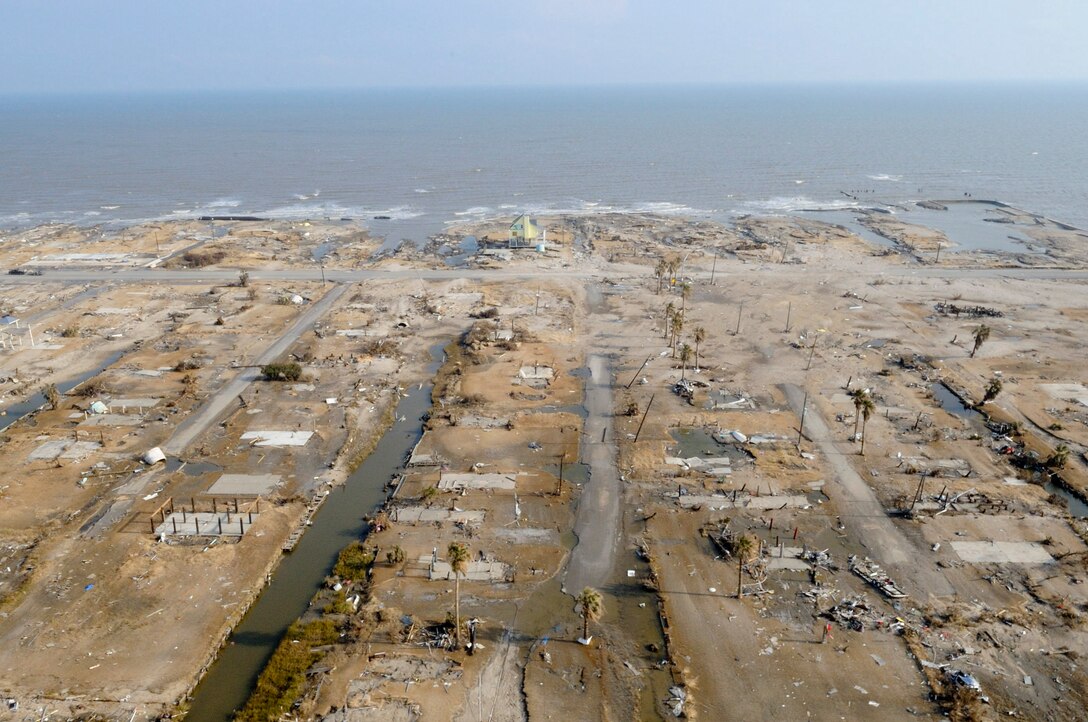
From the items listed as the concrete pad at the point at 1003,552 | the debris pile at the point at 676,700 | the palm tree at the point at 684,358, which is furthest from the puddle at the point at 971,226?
the debris pile at the point at 676,700

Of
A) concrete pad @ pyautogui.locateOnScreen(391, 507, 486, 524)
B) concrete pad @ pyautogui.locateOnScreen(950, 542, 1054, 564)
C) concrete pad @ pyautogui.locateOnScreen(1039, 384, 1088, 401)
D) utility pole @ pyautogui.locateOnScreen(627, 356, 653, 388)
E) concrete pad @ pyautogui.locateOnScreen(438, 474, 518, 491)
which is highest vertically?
concrete pad @ pyautogui.locateOnScreen(1039, 384, 1088, 401)

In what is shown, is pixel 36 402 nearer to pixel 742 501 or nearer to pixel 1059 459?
pixel 742 501

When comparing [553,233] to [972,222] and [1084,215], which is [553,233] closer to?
[972,222]

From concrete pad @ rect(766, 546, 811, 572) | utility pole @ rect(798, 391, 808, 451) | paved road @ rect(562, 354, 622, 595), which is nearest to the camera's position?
paved road @ rect(562, 354, 622, 595)

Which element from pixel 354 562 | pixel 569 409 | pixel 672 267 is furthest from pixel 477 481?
pixel 672 267

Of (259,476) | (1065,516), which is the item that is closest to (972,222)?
(1065,516)

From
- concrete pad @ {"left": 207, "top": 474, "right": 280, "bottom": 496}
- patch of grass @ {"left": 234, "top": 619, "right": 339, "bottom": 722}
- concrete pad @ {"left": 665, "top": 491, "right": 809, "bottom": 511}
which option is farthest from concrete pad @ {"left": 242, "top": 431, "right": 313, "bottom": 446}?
concrete pad @ {"left": 665, "top": 491, "right": 809, "bottom": 511}

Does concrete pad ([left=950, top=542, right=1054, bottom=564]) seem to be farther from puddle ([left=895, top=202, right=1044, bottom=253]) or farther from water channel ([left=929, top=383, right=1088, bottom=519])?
puddle ([left=895, top=202, right=1044, bottom=253])
